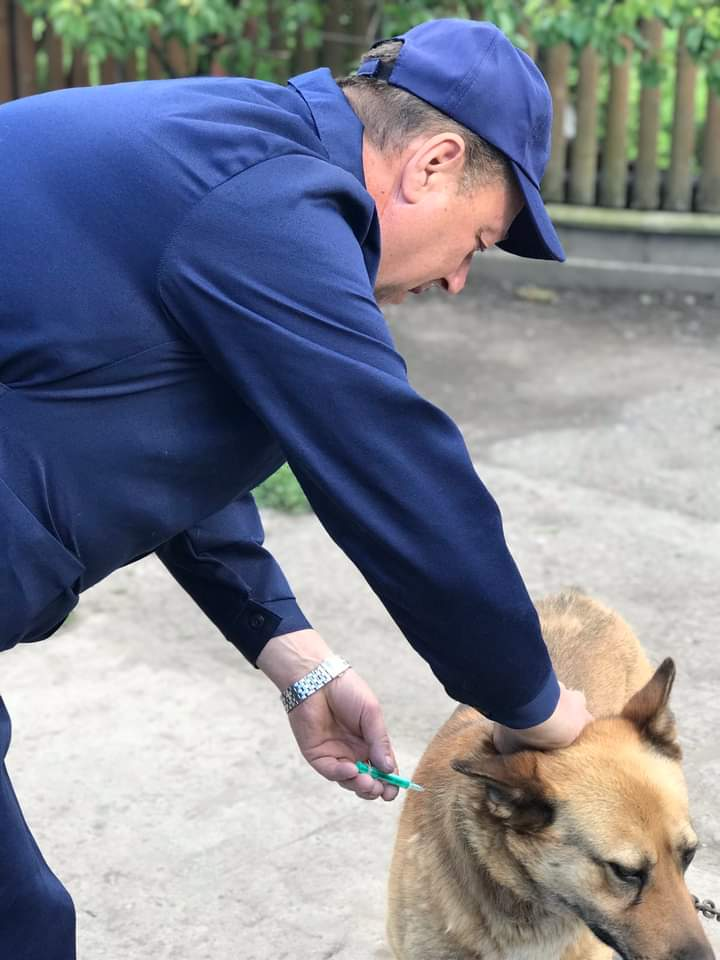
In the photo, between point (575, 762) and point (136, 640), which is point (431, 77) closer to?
point (575, 762)

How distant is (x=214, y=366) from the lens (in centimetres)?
189

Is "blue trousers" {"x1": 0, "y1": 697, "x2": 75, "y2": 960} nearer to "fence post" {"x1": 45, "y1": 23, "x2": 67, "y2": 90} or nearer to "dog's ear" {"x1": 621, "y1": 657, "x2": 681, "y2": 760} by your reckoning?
"dog's ear" {"x1": 621, "y1": 657, "x2": 681, "y2": 760}

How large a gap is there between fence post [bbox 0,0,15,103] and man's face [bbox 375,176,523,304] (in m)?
7.34

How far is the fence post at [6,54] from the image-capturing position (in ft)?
29.1

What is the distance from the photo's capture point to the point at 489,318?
819 cm

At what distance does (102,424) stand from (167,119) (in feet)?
1.50

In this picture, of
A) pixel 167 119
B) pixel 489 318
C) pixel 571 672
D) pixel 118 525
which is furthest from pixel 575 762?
pixel 489 318

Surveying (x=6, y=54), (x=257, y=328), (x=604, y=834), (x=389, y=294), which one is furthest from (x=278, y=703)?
(x=6, y=54)

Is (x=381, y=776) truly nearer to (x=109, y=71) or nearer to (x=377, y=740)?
(x=377, y=740)

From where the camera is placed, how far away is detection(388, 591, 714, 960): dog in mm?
2400

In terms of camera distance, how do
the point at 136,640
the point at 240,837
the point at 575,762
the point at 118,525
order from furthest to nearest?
the point at 136,640
the point at 240,837
the point at 575,762
the point at 118,525

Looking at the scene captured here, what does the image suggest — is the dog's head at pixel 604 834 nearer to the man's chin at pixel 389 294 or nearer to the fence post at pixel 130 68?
the man's chin at pixel 389 294

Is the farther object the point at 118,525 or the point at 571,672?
the point at 571,672

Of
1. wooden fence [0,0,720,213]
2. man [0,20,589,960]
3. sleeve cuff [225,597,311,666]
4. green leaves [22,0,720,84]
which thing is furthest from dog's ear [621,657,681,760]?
wooden fence [0,0,720,213]
